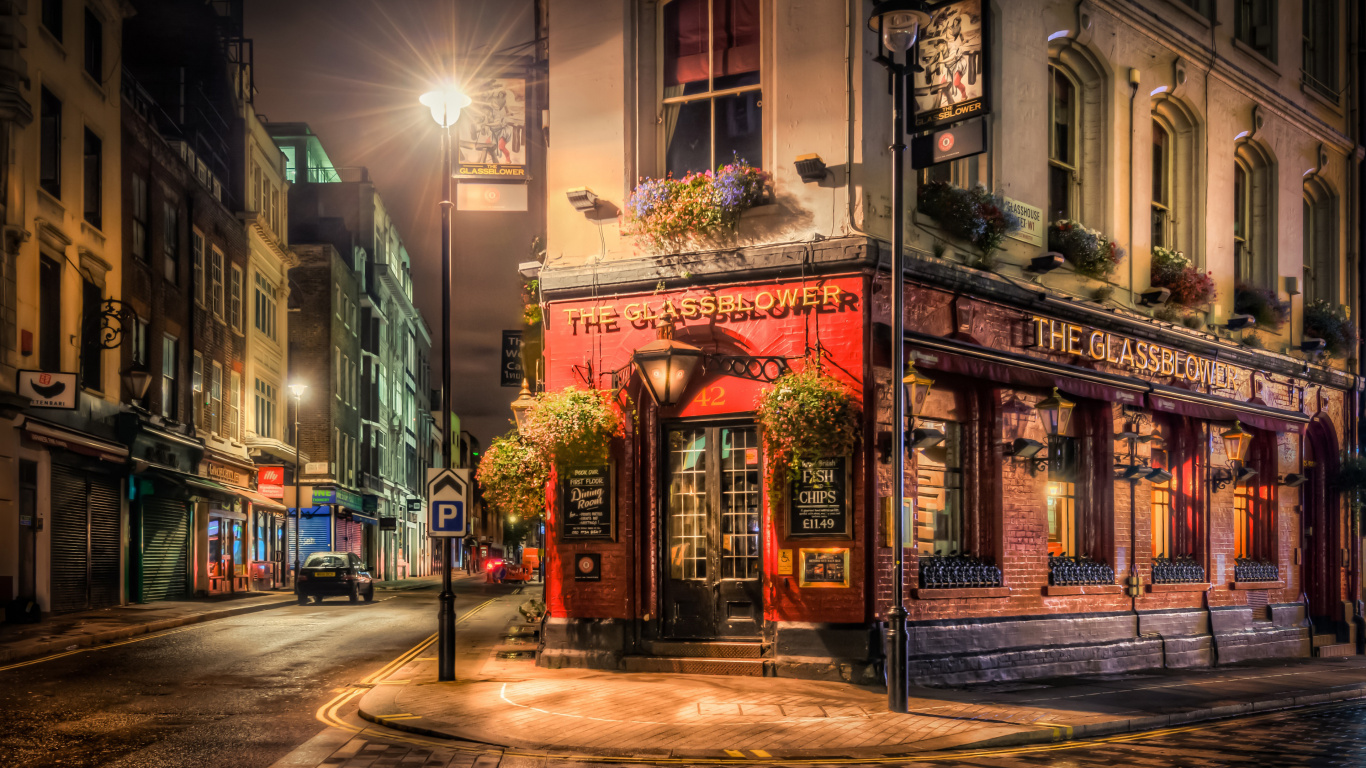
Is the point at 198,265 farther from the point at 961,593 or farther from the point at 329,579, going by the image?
the point at 961,593

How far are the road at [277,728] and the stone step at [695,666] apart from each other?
1866 mm

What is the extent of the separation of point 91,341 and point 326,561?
9.47m

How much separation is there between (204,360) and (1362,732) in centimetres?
3176

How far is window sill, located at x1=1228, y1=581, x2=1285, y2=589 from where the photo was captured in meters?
20.9

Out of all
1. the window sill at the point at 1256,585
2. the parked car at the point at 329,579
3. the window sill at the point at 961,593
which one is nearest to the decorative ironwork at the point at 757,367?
the window sill at the point at 961,593

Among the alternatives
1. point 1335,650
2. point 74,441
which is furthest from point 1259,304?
point 74,441

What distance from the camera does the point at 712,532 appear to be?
Result: 1491cm

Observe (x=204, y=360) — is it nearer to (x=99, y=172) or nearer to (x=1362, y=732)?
(x=99, y=172)

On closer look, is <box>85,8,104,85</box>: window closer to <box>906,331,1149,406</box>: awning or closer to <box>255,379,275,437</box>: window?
<box>255,379,275,437</box>: window

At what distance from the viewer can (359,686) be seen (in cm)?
1402

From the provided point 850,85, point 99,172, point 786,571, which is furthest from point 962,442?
point 99,172

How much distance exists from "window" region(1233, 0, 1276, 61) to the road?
1340 cm

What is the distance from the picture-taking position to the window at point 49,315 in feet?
79.2

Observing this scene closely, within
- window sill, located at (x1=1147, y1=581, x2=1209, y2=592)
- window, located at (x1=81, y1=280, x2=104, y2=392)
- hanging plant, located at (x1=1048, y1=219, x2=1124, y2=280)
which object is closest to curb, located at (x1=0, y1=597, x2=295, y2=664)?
window, located at (x1=81, y1=280, x2=104, y2=392)
